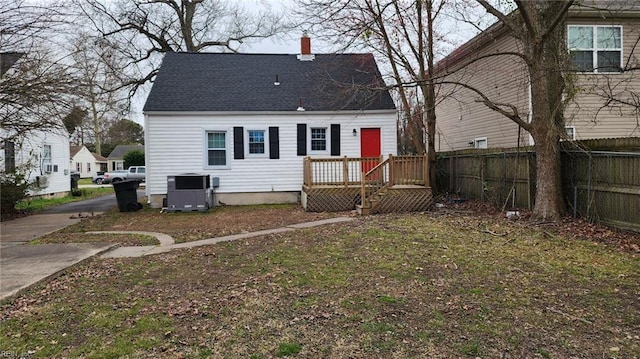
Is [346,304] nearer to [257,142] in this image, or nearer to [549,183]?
[549,183]

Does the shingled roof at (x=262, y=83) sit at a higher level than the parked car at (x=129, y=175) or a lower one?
higher

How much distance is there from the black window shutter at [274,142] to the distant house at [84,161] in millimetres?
44620

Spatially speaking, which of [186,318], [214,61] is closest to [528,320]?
[186,318]

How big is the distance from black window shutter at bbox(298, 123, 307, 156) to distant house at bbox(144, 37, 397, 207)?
0.04 meters

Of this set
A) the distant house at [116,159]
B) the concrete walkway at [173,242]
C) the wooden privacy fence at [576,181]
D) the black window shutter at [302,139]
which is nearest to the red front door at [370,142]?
the black window shutter at [302,139]

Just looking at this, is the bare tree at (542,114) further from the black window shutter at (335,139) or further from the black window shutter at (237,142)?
the black window shutter at (237,142)

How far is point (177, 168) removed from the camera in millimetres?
14523

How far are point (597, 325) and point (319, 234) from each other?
552cm

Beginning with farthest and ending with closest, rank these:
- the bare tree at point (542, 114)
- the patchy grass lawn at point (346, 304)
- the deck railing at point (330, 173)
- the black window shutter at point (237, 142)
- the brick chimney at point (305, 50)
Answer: the brick chimney at point (305, 50) < the black window shutter at point (237, 142) < the deck railing at point (330, 173) < the bare tree at point (542, 114) < the patchy grass lawn at point (346, 304)

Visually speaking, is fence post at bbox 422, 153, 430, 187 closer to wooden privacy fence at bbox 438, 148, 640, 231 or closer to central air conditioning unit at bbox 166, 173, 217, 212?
wooden privacy fence at bbox 438, 148, 640, 231

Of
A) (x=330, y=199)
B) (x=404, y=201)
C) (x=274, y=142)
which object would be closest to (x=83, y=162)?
(x=274, y=142)

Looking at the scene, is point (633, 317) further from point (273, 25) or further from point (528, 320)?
point (273, 25)

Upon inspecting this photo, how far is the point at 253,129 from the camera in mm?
14984

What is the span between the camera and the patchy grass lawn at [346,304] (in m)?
3.51
